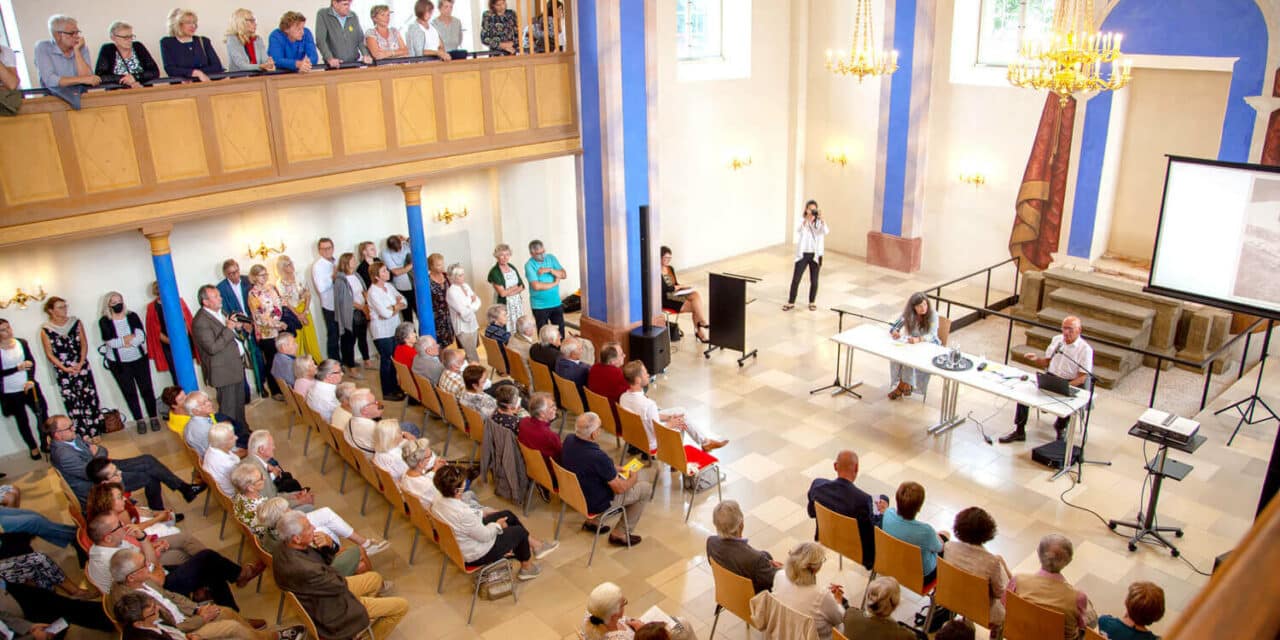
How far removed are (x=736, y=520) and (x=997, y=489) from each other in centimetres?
351

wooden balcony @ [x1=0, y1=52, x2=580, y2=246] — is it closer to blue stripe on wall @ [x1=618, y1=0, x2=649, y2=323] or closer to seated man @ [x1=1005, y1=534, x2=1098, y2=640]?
blue stripe on wall @ [x1=618, y1=0, x2=649, y2=323]

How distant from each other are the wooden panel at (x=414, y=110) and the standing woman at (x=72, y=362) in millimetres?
3807

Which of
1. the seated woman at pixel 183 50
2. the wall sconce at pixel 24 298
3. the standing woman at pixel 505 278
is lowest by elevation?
the standing woman at pixel 505 278

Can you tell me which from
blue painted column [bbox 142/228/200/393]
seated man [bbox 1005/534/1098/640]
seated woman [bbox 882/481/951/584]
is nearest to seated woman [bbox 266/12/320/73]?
blue painted column [bbox 142/228/200/393]

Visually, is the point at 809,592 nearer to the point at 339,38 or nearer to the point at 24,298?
the point at 339,38

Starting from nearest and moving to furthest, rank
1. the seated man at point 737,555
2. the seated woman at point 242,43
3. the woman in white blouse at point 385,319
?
the seated man at point 737,555
the seated woman at point 242,43
the woman in white blouse at point 385,319

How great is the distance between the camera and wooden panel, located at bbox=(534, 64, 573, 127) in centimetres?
1069

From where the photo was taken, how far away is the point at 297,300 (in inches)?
419

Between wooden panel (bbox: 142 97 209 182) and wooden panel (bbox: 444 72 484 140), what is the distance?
8.41 ft

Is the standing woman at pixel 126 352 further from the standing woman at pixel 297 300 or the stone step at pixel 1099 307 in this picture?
the stone step at pixel 1099 307

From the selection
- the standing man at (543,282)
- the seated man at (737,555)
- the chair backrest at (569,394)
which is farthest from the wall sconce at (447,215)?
the seated man at (737,555)

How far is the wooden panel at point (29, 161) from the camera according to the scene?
7.52m

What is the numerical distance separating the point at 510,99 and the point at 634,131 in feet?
5.07

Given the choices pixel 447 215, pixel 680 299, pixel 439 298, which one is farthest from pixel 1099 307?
pixel 447 215
